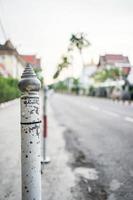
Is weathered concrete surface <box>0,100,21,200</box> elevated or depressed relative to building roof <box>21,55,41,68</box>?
depressed

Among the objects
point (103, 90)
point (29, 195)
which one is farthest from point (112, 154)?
point (103, 90)

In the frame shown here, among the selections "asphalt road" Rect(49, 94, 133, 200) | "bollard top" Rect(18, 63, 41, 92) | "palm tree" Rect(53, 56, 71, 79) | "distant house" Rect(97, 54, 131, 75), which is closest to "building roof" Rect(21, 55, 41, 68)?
"palm tree" Rect(53, 56, 71, 79)

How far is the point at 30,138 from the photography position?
2873 millimetres

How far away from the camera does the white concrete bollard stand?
2.88 m

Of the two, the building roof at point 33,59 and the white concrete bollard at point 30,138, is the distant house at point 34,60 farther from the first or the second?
the white concrete bollard at point 30,138

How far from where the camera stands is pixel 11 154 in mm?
6469

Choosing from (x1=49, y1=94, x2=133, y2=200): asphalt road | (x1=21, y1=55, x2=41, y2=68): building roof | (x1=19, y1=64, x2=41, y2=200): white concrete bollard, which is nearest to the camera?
(x1=19, y1=64, x2=41, y2=200): white concrete bollard

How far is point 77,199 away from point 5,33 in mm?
2657

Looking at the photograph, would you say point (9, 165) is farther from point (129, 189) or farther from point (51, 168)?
point (129, 189)

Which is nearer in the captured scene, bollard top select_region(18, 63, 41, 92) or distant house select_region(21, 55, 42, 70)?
bollard top select_region(18, 63, 41, 92)

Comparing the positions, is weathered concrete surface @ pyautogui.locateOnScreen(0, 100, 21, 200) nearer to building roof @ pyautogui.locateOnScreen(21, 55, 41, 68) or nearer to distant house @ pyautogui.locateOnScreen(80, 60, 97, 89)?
building roof @ pyautogui.locateOnScreen(21, 55, 41, 68)

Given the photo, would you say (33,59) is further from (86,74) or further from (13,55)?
(86,74)

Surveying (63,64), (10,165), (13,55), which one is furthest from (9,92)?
(63,64)

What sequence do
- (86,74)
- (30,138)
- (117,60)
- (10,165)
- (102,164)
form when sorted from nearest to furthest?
(30,138) < (10,165) < (102,164) < (117,60) < (86,74)
